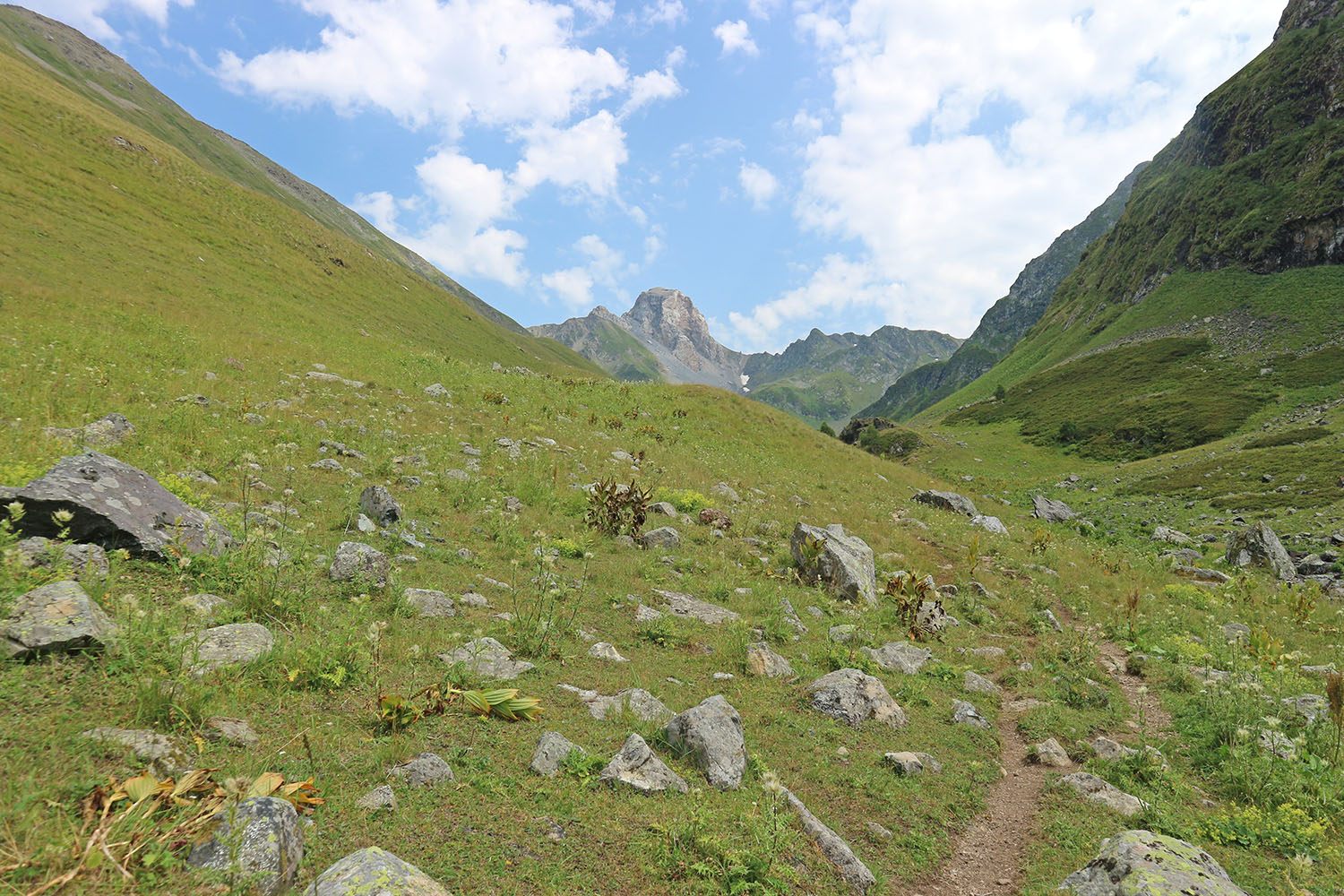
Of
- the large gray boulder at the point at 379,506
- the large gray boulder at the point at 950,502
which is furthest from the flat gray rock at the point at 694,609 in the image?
the large gray boulder at the point at 950,502

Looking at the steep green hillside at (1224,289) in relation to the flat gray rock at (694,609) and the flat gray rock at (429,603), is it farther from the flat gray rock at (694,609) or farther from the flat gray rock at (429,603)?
the flat gray rock at (429,603)

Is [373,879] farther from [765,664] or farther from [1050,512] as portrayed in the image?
[1050,512]

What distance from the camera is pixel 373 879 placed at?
11.8 feet

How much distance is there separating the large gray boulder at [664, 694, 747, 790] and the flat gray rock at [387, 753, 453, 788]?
2714 millimetres

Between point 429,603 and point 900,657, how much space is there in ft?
29.7

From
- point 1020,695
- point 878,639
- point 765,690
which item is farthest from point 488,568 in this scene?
point 1020,695

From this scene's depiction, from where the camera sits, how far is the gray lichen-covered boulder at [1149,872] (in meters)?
5.01

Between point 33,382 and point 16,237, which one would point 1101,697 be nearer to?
point 33,382

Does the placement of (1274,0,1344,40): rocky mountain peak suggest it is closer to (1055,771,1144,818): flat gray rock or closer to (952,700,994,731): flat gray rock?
(952,700,994,731): flat gray rock

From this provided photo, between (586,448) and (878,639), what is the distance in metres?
13.6

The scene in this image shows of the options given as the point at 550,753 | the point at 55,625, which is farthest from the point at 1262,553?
the point at 55,625

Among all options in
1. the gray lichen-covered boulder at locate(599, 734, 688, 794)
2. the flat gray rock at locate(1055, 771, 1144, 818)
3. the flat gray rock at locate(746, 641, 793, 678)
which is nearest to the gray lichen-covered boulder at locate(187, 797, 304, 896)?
the gray lichen-covered boulder at locate(599, 734, 688, 794)

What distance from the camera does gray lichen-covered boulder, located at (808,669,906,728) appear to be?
8.57 m

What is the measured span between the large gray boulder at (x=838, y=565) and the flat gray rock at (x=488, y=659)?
360 inches
